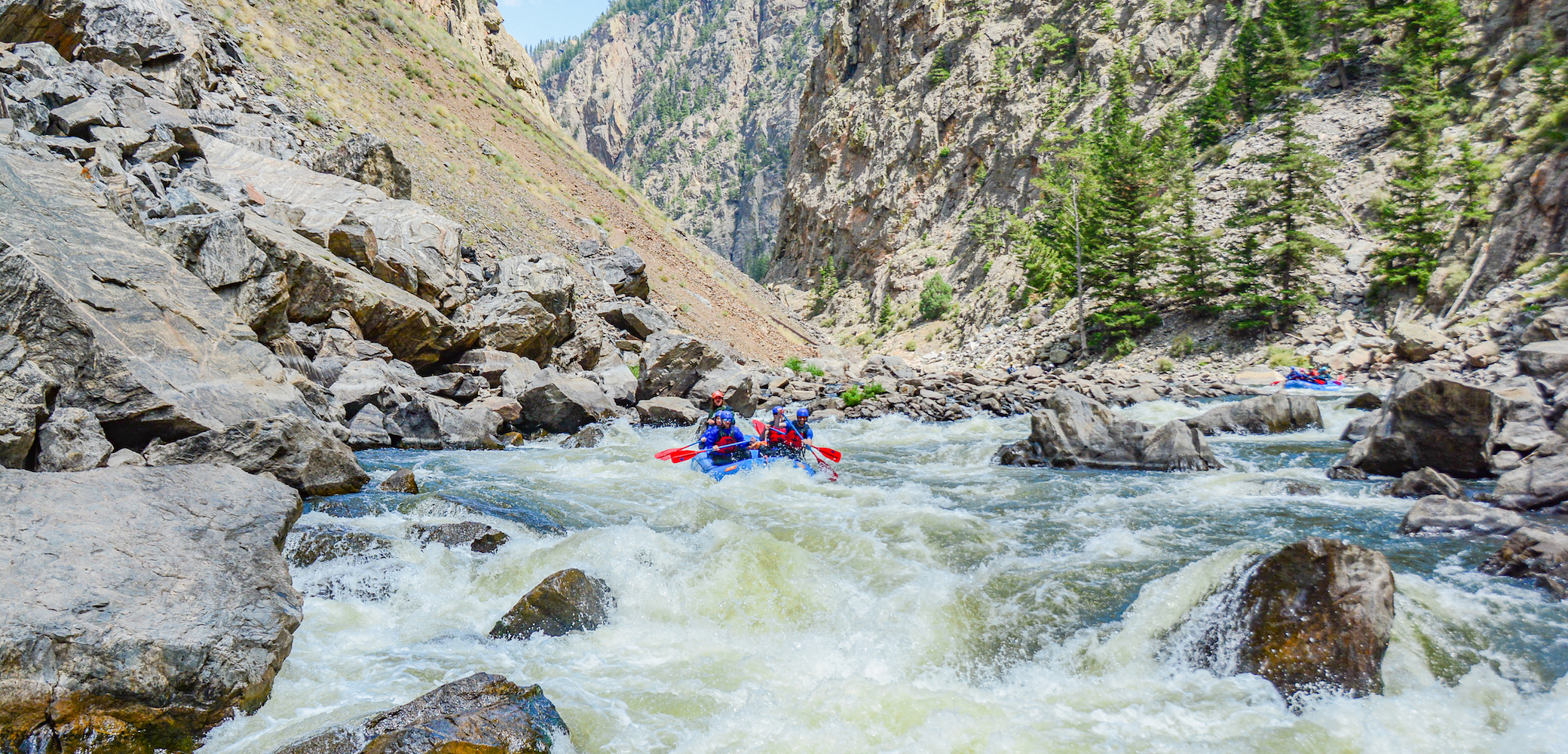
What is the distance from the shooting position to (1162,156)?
2739 cm

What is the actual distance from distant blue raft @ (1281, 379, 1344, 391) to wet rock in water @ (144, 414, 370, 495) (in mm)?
20246

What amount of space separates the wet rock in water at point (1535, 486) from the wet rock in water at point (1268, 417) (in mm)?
5302

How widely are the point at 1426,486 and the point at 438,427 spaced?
13.9 meters

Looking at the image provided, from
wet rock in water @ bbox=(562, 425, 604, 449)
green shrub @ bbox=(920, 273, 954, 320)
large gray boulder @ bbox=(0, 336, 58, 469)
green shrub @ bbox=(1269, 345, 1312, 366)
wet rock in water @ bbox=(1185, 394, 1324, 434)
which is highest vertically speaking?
green shrub @ bbox=(920, 273, 954, 320)

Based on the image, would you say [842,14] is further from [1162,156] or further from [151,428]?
[151,428]

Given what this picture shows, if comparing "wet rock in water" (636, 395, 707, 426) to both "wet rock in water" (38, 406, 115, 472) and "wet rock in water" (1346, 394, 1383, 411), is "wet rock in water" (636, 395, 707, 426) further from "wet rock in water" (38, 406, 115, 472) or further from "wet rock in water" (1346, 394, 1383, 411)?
"wet rock in water" (1346, 394, 1383, 411)

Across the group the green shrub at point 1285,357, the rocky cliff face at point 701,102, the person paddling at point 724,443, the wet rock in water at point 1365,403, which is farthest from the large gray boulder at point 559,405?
the rocky cliff face at point 701,102

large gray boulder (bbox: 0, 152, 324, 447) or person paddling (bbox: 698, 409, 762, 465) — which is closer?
large gray boulder (bbox: 0, 152, 324, 447)

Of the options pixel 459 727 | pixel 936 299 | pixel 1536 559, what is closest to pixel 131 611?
pixel 459 727

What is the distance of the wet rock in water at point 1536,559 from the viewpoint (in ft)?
17.3

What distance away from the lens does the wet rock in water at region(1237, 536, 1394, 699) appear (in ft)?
14.3

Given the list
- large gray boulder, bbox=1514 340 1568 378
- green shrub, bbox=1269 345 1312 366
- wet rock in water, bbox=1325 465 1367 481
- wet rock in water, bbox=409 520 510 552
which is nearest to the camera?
wet rock in water, bbox=409 520 510 552

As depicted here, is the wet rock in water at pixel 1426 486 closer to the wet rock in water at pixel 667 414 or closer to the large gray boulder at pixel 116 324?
the wet rock in water at pixel 667 414

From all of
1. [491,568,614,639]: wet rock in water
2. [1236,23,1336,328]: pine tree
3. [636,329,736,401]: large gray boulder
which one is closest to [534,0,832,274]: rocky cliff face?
[1236,23,1336,328]: pine tree
